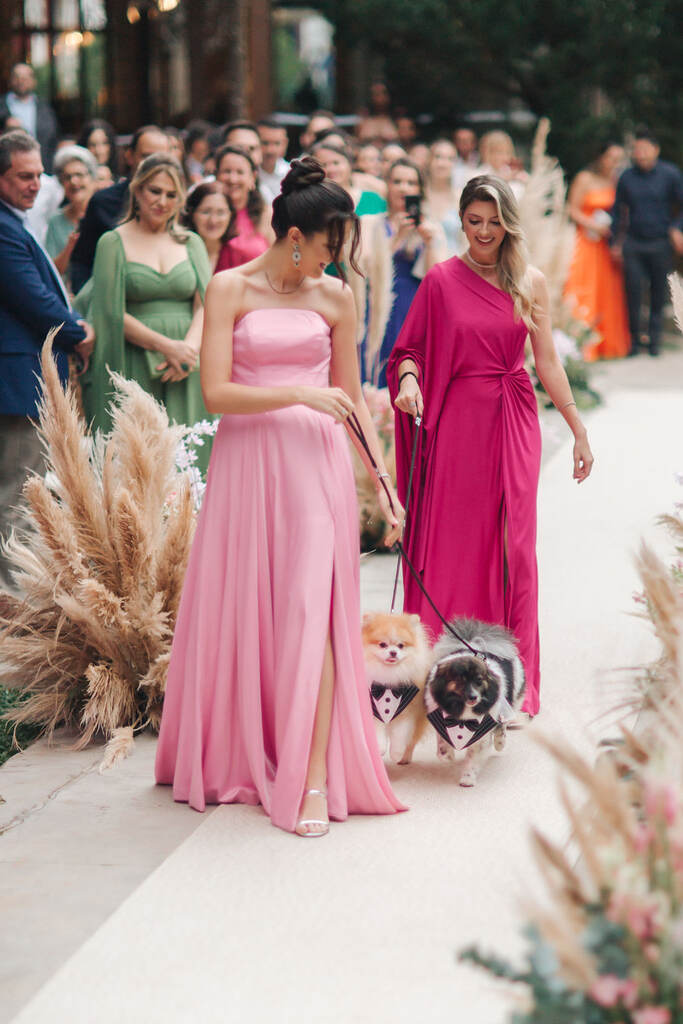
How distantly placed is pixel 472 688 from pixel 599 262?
13250 millimetres

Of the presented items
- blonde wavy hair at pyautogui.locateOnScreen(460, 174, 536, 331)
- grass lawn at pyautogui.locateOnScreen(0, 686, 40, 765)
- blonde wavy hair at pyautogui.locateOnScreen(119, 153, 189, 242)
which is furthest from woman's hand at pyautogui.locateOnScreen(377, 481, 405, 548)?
blonde wavy hair at pyautogui.locateOnScreen(119, 153, 189, 242)

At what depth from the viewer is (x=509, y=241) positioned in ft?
17.5

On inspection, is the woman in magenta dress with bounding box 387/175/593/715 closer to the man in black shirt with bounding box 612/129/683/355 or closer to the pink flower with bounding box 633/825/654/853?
the pink flower with bounding box 633/825/654/853

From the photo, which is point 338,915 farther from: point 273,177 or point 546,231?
point 546,231

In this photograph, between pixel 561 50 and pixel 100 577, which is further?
pixel 561 50

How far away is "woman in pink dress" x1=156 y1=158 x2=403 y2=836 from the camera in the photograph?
4367 mm

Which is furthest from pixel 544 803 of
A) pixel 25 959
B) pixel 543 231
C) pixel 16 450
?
pixel 543 231

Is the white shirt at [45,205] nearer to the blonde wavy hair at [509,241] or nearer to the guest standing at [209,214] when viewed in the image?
the guest standing at [209,214]

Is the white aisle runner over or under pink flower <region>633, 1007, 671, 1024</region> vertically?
under

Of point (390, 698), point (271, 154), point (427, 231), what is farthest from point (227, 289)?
point (271, 154)

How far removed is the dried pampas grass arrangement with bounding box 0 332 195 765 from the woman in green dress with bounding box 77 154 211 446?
5.38ft

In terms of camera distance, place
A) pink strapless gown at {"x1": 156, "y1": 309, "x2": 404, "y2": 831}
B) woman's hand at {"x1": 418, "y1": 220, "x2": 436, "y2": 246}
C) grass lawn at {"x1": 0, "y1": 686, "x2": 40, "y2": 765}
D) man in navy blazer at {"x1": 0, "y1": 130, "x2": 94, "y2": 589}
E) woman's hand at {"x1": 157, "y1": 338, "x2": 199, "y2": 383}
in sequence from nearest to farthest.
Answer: pink strapless gown at {"x1": 156, "y1": 309, "x2": 404, "y2": 831}, grass lawn at {"x1": 0, "y1": 686, "x2": 40, "y2": 765}, man in navy blazer at {"x1": 0, "y1": 130, "x2": 94, "y2": 589}, woman's hand at {"x1": 157, "y1": 338, "x2": 199, "y2": 383}, woman's hand at {"x1": 418, "y1": 220, "x2": 436, "y2": 246}

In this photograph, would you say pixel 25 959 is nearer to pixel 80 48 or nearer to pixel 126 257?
pixel 126 257

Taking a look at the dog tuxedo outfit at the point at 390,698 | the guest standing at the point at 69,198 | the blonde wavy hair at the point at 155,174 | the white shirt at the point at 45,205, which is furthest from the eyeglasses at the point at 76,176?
the dog tuxedo outfit at the point at 390,698
